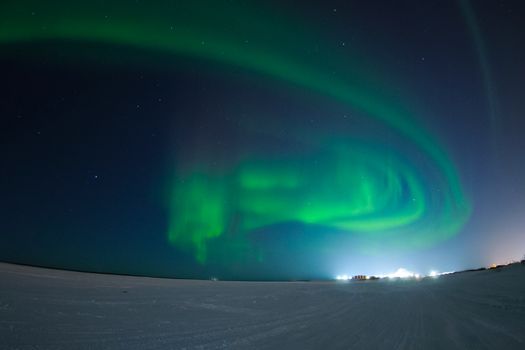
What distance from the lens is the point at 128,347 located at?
287cm

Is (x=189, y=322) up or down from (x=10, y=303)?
down

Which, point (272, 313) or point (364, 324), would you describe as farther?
point (272, 313)

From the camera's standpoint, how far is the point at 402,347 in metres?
3.20

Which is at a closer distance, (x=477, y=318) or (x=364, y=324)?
(x=364, y=324)

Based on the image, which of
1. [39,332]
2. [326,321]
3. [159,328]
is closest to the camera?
[39,332]

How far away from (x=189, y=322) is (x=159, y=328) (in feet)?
2.02

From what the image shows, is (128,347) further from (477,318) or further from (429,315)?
(477,318)

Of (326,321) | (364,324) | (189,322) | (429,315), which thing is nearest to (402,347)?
(364,324)

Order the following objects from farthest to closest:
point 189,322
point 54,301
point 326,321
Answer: point 54,301 < point 326,321 < point 189,322

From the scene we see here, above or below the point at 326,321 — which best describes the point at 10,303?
above

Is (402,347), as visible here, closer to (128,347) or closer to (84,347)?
(128,347)

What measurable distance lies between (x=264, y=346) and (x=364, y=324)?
2.23m

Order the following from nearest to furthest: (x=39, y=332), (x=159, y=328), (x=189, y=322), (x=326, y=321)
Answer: (x=39, y=332)
(x=159, y=328)
(x=189, y=322)
(x=326, y=321)

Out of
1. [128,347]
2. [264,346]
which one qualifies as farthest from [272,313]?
[128,347]
